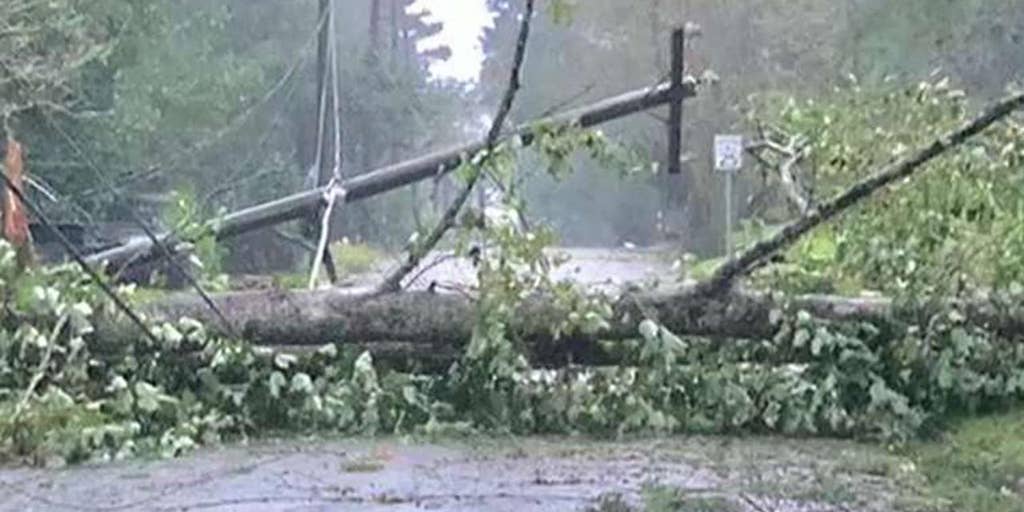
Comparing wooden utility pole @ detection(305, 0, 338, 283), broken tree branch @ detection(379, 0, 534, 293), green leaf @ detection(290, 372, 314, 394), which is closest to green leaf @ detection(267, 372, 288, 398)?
green leaf @ detection(290, 372, 314, 394)

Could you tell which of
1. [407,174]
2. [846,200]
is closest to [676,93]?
[846,200]

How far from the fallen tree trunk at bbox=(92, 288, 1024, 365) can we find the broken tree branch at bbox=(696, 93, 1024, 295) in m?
0.09

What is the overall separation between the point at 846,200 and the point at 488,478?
205 cm

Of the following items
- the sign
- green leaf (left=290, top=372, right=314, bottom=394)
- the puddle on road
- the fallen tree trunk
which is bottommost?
the puddle on road

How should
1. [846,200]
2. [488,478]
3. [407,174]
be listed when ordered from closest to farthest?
[488,478] < [846,200] < [407,174]

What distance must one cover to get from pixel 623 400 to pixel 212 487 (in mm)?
2023

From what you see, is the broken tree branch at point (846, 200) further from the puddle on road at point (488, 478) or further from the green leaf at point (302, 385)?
the green leaf at point (302, 385)

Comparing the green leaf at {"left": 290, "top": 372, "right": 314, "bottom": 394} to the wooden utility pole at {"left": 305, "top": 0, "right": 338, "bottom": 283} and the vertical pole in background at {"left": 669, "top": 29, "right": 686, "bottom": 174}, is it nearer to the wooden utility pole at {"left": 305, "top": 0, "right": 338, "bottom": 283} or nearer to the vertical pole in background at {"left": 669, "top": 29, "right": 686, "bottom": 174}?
the wooden utility pole at {"left": 305, "top": 0, "right": 338, "bottom": 283}

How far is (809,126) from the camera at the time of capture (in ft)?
24.4

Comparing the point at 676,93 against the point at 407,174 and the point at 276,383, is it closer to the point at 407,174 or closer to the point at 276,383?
the point at 407,174

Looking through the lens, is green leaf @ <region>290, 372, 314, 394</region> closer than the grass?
No

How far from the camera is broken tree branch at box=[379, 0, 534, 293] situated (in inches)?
238

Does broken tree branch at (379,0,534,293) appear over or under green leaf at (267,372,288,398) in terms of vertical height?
over

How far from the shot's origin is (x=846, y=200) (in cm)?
618
